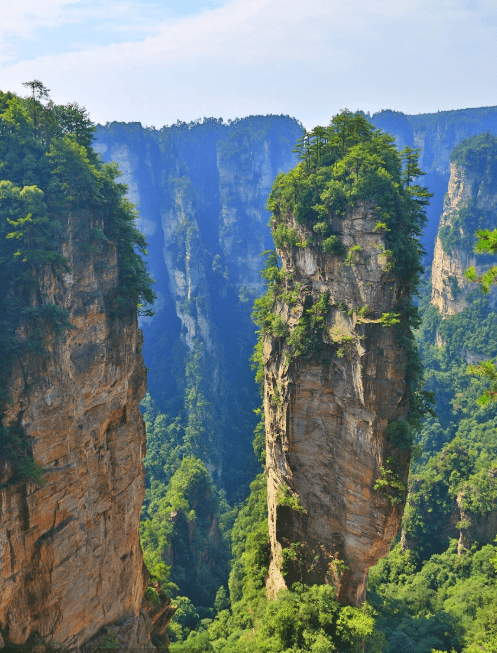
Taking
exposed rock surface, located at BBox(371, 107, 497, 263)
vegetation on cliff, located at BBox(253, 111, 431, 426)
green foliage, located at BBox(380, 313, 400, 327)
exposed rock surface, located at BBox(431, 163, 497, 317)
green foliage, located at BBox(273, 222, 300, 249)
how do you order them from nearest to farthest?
green foliage, located at BBox(380, 313, 400, 327)
vegetation on cliff, located at BBox(253, 111, 431, 426)
green foliage, located at BBox(273, 222, 300, 249)
exposed rock surface, located at BBox(431, 163, 497, 317)
exposed rock surface, located at BBox(371, 107, 497, 263)

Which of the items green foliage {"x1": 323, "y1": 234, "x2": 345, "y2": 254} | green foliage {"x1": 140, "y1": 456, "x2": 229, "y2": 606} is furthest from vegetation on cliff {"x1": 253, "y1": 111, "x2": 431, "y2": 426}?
green foliage {"x1": 140, "y1": 456, "x2": 229, "y2": 606}

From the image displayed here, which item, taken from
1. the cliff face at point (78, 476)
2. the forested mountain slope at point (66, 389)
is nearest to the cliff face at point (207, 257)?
the cliff face at point (78, 476)

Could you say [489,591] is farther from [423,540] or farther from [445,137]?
[445,137]

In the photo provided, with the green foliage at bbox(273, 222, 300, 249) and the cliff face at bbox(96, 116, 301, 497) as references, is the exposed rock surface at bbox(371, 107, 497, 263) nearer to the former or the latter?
the cliff face at bbox(96, 116, 301, 497)

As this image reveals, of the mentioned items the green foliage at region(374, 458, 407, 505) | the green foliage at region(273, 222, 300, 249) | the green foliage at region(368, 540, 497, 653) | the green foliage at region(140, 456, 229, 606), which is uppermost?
the green foliage at region(273, 222, 300, 249)

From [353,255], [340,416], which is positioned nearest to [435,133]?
[353,255]

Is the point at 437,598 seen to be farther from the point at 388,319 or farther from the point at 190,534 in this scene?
the point at 388,319

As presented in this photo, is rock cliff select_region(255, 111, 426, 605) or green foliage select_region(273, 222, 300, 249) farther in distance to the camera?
green foliage select_region(273, 222, 300, 249)
